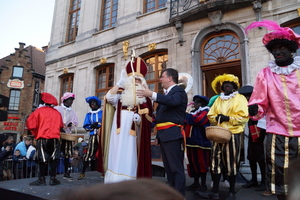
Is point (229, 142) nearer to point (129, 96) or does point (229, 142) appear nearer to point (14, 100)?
point (129, 96)

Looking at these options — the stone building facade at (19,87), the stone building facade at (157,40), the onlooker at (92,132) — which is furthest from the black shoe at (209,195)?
the stone building facade at (19,87)

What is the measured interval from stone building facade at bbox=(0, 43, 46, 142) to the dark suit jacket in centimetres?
2525

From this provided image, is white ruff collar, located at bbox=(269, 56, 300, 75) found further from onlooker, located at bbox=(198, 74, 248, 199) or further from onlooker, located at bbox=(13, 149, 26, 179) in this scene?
onlooker, located at bbox=(13, 149, 26, 179)

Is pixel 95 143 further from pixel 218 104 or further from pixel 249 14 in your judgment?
pixel 249 14

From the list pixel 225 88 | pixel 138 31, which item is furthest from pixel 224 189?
pixel 138 31

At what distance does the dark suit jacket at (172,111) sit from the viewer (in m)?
3.53

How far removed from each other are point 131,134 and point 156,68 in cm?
671

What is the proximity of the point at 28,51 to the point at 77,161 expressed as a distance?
1054 inches

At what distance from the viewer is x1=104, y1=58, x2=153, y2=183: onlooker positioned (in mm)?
4281

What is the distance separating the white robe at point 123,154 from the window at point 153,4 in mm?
8267

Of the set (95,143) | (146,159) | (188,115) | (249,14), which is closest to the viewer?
(146,159)

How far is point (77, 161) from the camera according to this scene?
9.57m

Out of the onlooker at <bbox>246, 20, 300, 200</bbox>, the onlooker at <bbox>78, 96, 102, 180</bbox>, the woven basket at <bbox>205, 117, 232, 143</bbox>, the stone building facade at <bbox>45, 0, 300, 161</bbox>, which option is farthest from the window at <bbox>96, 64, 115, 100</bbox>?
the onlooker at <bbox>246, 20, 300, 200</bbox>

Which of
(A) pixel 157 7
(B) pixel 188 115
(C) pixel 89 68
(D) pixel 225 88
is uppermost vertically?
(A) pixel 157 7
